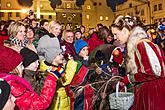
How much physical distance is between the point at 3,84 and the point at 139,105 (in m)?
2.66

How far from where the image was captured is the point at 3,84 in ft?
6.87

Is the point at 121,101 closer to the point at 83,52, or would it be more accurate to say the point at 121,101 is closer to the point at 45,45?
the point at 45,45

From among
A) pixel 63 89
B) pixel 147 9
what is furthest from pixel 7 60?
pixel 147 9

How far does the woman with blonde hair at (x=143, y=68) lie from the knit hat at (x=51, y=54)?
104cm

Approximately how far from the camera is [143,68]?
4094 mm

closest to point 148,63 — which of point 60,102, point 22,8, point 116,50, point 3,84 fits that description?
point 60,102

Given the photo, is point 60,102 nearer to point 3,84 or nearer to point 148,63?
point 148,63

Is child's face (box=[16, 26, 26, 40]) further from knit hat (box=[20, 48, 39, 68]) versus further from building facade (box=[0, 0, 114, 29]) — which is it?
building facade (box=[0, 0, 114, 29])

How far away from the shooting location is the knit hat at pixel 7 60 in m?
2.99

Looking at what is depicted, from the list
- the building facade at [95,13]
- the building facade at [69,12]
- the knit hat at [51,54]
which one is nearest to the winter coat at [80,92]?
the knit hat at [51,54]

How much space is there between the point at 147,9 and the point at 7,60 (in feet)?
178

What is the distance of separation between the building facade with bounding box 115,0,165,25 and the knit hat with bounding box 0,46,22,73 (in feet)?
159

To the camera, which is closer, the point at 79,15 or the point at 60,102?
the point at 60,102

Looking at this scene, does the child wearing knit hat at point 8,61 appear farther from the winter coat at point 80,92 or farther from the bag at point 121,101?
the winter coat at point 80,92
